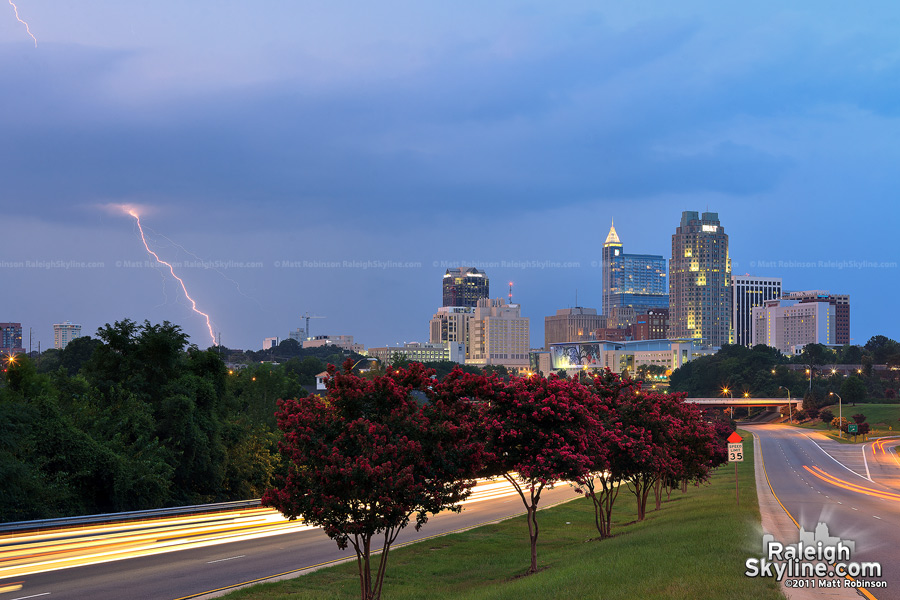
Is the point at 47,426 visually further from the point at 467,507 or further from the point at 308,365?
the point at 308,365

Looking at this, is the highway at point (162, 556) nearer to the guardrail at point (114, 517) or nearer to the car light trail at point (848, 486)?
the guardrail at point (114, 517)

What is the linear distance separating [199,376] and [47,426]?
15760mm

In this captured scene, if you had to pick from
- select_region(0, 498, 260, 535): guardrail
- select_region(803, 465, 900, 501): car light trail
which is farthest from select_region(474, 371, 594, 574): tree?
select_region(803, 465, 900, 501): car light trail

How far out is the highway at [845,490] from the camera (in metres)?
29.4

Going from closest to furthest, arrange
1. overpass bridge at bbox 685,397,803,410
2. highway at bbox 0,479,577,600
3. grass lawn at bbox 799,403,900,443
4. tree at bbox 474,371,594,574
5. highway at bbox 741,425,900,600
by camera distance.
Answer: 1. highway at bbox 0,479,577,600
2. tree at bbox 474,371,594,574
3. highway at bbox 741,425,900,600
4. grass lawn at bbox 799,403,900,443
5. overpass bridge at bbox 685,397,803,410

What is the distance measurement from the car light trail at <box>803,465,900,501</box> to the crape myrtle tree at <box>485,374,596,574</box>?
35.8 metres

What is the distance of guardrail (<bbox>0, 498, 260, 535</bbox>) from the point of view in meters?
34.8

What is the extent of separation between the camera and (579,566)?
25297 millimetres

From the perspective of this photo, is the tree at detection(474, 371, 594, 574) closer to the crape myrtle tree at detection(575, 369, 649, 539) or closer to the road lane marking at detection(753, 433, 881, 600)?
the crape myrtle tree at detection(575, 369, 649, 539)

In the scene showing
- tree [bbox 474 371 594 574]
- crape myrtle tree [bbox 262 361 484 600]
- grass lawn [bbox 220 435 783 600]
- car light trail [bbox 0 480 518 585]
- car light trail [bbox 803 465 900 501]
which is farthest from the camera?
car light trail [bbox 803 465 900 501]

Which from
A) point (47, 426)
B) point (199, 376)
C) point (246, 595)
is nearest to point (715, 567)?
point (246, 595)

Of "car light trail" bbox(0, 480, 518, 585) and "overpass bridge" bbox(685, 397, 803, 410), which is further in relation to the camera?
"overpass bridge" bbox(685, 397, 803, 410)

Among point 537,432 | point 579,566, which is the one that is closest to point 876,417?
point 537,432

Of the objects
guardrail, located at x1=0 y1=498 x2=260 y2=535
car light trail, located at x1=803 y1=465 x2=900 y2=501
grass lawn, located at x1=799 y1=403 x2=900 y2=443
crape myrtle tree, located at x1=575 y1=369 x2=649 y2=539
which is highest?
crape myrtle tree, located at x1=575 y1=369 x2=649 y2=539
